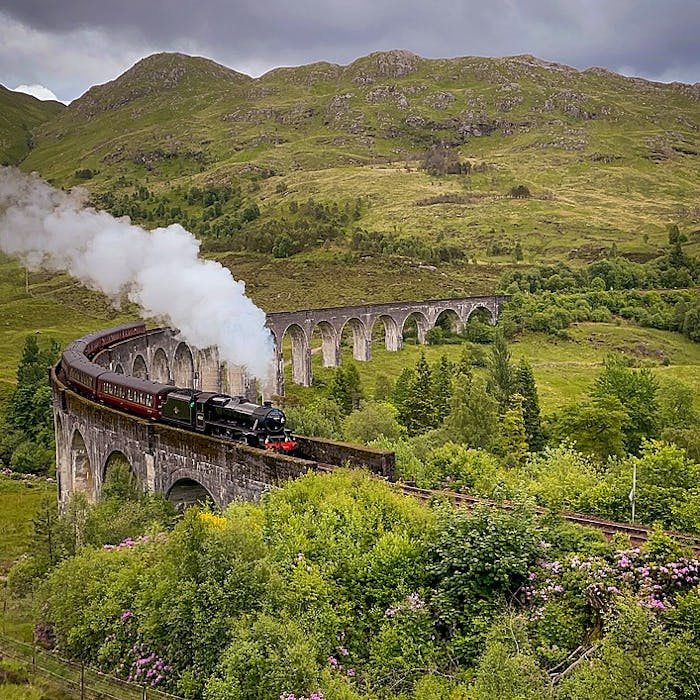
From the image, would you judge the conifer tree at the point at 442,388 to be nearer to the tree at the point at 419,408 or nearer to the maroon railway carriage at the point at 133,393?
the tree at the point at 419,408

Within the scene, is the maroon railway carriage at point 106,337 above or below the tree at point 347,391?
above

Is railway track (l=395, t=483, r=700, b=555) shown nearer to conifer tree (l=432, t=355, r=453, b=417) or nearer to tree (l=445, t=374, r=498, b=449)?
tree (l=445, t=374, r=498, b=449)

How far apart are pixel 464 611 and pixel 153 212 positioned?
196 metres

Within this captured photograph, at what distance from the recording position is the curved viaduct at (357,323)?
84.3m

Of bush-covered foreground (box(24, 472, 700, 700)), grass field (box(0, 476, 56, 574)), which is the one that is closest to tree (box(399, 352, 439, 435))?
grass field (box(0, 476, 56, 574))

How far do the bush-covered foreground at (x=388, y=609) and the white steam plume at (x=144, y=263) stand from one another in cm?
1910

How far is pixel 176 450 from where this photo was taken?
29.7m

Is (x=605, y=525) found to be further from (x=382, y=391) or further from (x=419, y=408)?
(x=382, y=391)

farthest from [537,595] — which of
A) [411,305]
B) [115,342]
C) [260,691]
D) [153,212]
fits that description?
[153,212]

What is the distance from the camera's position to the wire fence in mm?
15941

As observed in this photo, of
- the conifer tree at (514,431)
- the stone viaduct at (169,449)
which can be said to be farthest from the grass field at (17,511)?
the conifer tree at (514,431)

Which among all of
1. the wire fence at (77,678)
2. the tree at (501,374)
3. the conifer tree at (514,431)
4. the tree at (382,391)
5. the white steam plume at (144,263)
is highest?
the white steam plume at (144,263)

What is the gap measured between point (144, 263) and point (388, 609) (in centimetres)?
3388

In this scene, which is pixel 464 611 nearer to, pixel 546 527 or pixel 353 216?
pixel 546 527
